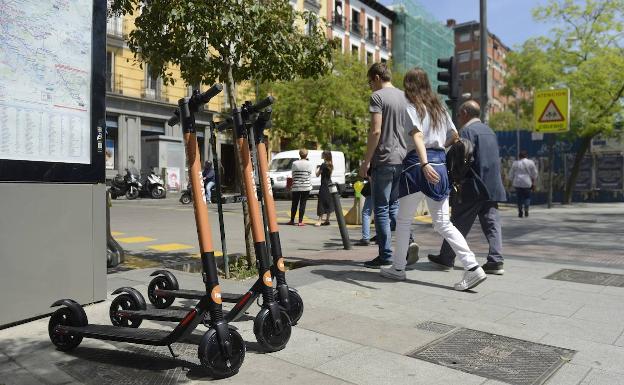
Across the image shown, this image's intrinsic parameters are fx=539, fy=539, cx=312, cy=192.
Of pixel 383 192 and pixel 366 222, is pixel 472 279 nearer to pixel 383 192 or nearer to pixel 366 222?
pixel 383 192

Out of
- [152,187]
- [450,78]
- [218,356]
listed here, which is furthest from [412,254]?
[152,187]

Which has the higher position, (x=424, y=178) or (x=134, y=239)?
(x=424, y=178)

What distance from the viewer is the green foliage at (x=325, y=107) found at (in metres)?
31.6

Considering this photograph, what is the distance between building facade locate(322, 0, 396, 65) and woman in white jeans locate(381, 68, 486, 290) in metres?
37.0

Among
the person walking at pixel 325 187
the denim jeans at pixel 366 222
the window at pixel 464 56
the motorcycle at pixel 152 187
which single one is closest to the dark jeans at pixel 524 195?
the person walking at pixel 325 187

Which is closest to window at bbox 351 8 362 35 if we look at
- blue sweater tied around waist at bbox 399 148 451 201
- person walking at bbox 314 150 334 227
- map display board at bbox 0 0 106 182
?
person walking at bbox 314 150 334 227

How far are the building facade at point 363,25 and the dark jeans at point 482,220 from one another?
36.7 m

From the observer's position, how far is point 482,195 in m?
5.51

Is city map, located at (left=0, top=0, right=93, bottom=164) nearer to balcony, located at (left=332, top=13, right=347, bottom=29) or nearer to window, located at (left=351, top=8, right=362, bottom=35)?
balcony, located at (left=332, top=13, right=347, bottom=29)

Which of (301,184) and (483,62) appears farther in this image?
(483,62)

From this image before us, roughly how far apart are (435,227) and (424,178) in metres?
0.45

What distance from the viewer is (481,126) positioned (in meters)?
5.71

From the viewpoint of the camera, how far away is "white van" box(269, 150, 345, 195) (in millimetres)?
23453

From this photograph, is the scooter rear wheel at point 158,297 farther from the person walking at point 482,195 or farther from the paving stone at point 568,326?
the person walking at point 482,195
